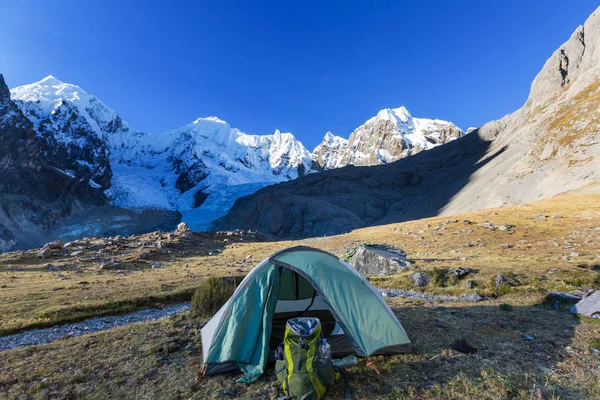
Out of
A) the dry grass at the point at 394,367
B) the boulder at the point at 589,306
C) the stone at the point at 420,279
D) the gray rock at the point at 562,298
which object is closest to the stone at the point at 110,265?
the dry grass at the point at 394,367

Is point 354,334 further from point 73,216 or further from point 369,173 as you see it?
point 73,216

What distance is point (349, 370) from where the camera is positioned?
24.6 ft

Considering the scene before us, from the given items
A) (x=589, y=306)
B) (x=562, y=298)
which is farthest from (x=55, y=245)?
(x=589, y=306)

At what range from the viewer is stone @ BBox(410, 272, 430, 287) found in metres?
17.2

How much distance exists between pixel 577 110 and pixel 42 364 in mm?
109938

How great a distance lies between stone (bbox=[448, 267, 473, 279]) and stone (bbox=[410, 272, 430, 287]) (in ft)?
5.21

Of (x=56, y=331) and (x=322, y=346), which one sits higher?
(x=322, y=346)

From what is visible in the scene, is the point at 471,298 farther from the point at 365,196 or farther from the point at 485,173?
the point at 365,196

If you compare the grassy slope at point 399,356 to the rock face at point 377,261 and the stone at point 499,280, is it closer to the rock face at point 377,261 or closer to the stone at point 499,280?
the stone at point 499,280

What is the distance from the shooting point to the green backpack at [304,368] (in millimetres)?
6234

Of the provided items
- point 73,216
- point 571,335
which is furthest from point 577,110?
point 73,216

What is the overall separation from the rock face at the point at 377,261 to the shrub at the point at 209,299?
11.2m

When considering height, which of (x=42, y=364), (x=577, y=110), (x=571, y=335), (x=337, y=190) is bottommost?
(x=571, y=335)

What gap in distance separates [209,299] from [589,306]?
1438 cm
